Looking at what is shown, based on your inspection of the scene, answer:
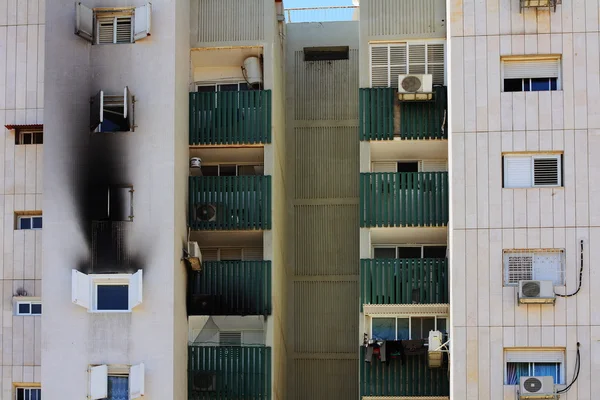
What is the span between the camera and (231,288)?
28375mm

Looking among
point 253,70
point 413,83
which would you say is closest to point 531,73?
point 413,83

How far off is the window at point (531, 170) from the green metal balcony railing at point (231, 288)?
6549 mm

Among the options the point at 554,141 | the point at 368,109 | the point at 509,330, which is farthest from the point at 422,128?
the point at 509,330

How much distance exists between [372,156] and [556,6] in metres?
6.57

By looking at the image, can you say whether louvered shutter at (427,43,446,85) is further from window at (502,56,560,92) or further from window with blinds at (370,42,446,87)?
window at (502,56,560,92)

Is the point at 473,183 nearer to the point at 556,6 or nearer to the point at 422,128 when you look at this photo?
the point at 422,128

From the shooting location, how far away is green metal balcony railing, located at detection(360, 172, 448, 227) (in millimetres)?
28328

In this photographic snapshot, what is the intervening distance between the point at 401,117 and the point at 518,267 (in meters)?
5.17

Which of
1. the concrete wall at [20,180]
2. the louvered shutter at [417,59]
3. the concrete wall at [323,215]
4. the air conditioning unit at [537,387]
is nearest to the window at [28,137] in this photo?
the concrete wall at [20,180]

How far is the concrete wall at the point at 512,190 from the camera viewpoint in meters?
26.1

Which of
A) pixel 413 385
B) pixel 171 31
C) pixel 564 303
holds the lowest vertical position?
pixel 413 385

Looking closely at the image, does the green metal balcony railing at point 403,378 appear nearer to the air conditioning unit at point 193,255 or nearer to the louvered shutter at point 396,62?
the air conditioning unit at point 193,255

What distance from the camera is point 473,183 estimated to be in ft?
87.3

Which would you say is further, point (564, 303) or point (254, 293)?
point (254, 293)
